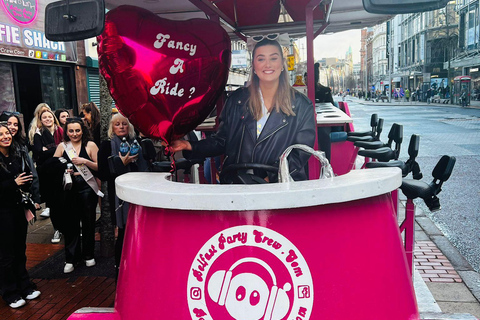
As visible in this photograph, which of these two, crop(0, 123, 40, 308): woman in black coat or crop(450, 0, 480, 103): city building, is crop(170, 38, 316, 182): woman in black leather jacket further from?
crop(450, 0, 480, 103): city building

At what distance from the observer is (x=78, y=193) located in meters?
5.07

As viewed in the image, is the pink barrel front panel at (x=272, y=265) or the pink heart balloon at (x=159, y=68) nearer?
the pink barrel front panel at (x=272, y=265)

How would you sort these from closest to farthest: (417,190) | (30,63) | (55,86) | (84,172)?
(417,190)
(84,172)
(30,63)
(55,86)

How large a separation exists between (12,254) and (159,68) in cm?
265

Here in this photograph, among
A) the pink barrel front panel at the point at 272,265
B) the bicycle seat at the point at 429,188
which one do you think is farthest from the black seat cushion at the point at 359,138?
the pink barrel front panel at the point at 272,265

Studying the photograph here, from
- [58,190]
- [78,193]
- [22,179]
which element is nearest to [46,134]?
[58,190]

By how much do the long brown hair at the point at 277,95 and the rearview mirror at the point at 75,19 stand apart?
1185 millimetres

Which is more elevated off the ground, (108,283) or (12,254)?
(12,254)

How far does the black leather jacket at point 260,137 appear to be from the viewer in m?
2.82

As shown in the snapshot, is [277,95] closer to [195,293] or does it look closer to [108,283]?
[195,293]

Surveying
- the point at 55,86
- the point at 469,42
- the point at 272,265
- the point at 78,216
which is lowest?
the point at 78,216

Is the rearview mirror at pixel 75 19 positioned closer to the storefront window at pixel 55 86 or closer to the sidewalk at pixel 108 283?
the sidewalk at pixel 108 283

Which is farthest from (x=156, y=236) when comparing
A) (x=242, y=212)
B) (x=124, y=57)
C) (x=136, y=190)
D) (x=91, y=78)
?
(x=91, y=78)

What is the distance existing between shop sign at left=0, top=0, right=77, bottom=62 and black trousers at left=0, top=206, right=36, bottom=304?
27.5 feet
